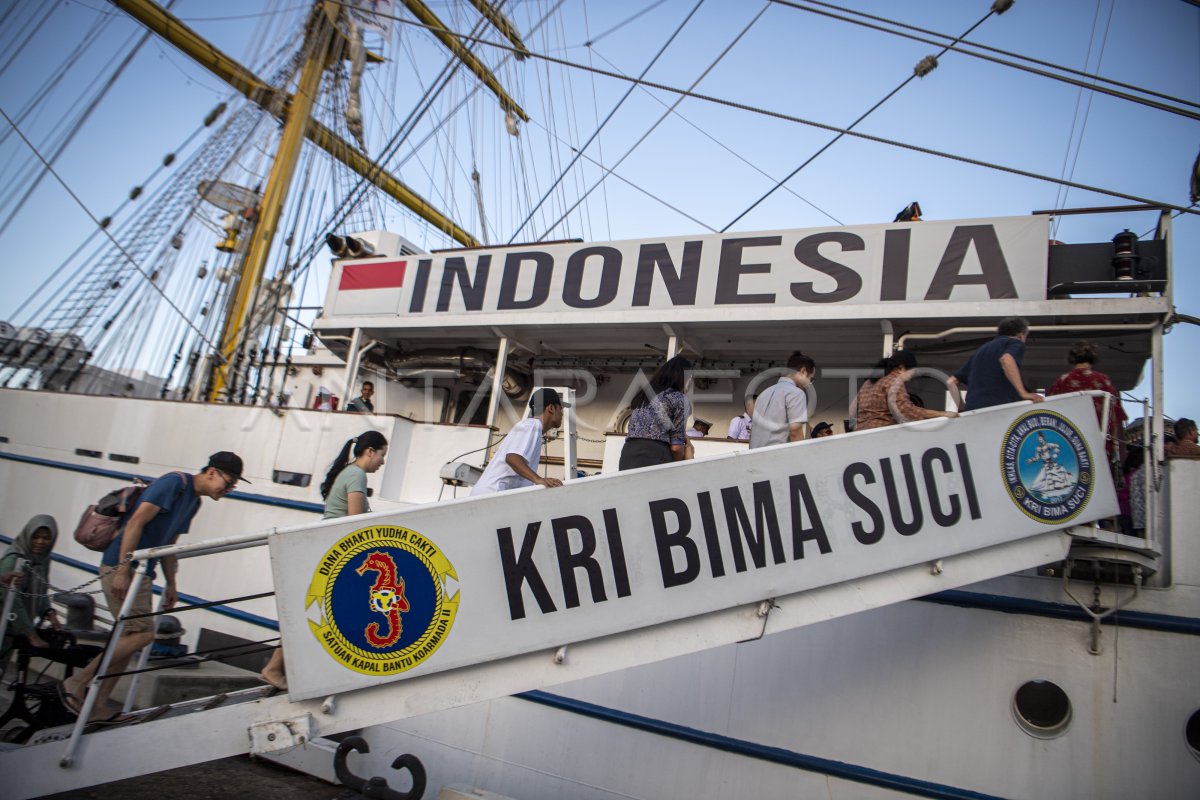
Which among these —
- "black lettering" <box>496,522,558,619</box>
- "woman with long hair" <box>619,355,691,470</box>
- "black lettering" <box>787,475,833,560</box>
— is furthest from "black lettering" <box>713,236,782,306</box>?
"black lettering" <box>496,522,558,619</box>

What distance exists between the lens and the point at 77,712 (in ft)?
12.4

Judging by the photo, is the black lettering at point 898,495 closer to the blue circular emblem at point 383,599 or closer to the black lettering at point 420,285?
the blue circular emblem at point 383,599

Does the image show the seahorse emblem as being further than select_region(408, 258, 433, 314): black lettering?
No

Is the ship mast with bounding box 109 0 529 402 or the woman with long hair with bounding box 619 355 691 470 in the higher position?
the ship mast with bounding box 109 0 529 402

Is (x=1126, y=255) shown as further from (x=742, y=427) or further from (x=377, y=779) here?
(x=377, y=779)

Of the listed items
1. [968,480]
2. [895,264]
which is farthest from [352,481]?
[895,264]

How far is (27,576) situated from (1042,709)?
6565 millimetres

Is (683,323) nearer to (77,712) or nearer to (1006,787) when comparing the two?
(1006,787)

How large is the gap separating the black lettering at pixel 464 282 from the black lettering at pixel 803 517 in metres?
4.59

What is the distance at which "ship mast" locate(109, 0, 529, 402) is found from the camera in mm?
13664

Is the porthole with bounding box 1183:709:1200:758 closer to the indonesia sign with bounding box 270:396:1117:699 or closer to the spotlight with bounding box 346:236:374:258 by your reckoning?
the indonesia sign with bounding box 270:396:1117:699

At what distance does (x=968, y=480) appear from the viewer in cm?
352

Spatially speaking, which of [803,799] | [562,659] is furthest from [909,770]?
[562,659]

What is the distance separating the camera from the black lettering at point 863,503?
3371 millimetres
